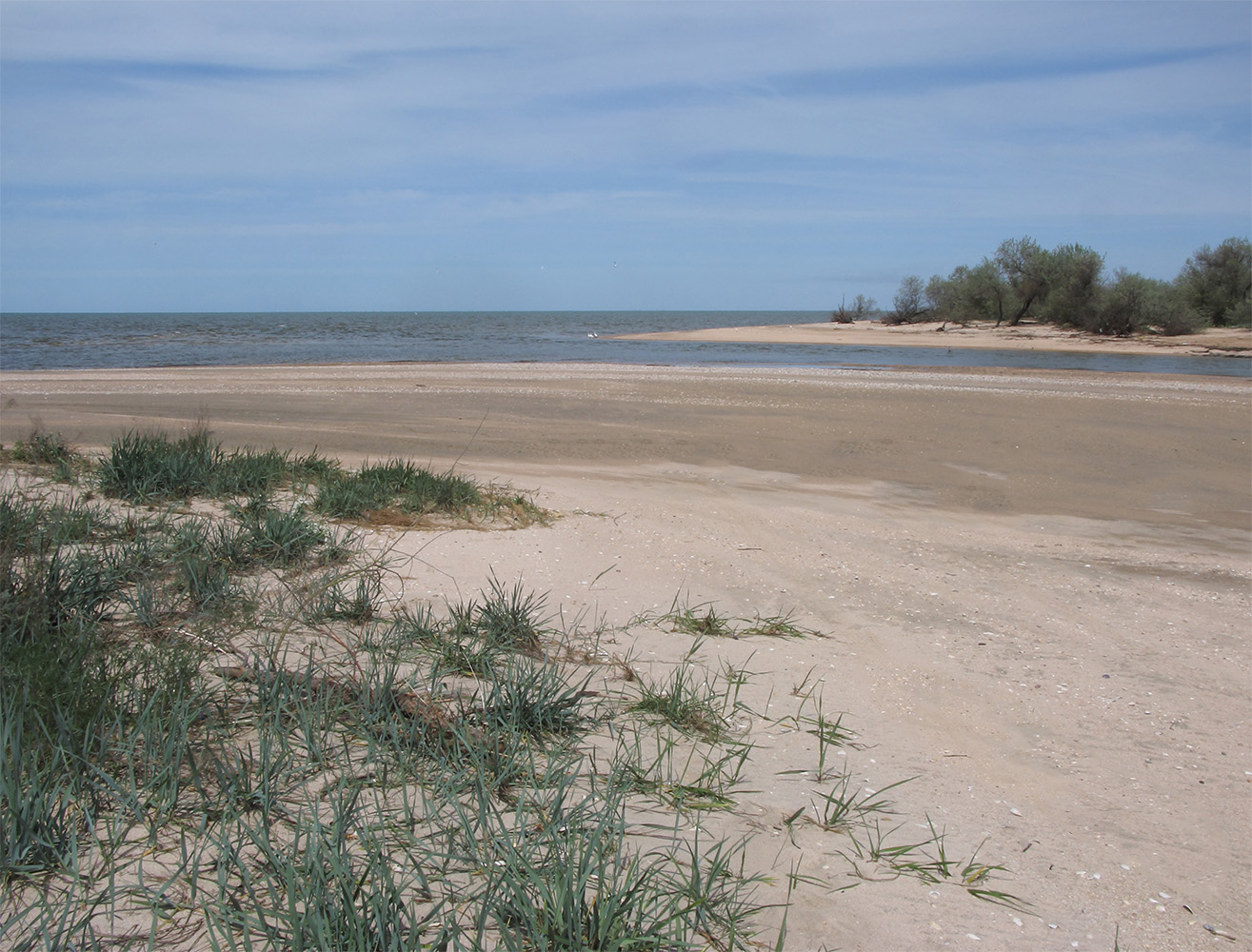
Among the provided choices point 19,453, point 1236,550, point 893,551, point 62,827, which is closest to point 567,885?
point 62,827

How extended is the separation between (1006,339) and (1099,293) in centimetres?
704

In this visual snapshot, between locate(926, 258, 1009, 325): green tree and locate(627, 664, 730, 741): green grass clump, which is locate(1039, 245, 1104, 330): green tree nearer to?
locate(926, 258, 1009, 325): green tree

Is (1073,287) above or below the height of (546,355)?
above

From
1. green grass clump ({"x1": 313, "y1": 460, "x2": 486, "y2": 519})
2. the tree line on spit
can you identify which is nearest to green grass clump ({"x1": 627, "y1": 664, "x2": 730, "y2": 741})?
green grass clump ({"x1": 313, "y1": 460, "x2": 486, "y2": 519})

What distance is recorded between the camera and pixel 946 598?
5.30 m

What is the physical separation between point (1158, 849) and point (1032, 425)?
11733 mm

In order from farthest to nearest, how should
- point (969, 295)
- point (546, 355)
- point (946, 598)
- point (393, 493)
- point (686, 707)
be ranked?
point (969, 295)
point (546, 355)
point (393, 493)
point (946, 598)
point (686, 707)

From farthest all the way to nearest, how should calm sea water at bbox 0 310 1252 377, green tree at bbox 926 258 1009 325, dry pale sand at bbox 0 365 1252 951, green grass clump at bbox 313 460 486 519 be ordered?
green tree at bbox 926 258 1009 325 → calm sea water at bbox 0 310 1252 377 → green grass clump at bbox 313 460 486 519 → dry pale sand at bbox 0 365 1252 951

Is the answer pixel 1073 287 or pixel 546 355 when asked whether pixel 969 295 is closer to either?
pixel 1073 287

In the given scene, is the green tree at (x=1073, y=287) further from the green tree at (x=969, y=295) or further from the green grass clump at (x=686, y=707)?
the green grass clump at (x=686, y=707)

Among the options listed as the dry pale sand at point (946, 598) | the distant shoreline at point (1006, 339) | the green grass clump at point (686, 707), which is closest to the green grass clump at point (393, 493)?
the dry pale sand at point (946, 598)

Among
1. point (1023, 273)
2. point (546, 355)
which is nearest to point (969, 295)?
point (1023, 273)

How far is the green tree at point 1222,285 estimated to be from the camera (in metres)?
44.5

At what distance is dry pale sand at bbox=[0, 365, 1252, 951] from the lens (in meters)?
2.55
